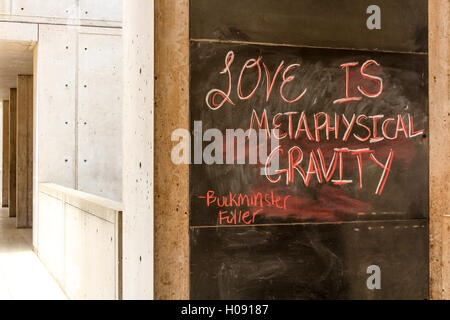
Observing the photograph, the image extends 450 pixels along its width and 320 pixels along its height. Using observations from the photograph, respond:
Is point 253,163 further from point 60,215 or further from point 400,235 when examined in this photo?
point 60,215

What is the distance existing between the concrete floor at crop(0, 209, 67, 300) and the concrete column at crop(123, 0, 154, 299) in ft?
10.1

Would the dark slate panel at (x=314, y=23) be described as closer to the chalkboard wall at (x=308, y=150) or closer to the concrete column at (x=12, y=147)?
the chalkboard wall at (x=308, y=150)

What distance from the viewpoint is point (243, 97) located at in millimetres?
3797

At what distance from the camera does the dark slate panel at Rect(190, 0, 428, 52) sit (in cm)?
374

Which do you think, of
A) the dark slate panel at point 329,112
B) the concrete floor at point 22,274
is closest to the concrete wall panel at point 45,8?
the concrete floor at point 22,274

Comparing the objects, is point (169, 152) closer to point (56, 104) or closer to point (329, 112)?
point (329, 112)

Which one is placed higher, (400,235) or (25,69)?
(25,69)

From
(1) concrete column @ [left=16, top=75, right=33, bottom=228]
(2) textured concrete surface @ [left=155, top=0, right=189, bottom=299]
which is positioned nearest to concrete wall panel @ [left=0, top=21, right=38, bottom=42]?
(1) concrete column @ [left=16, top=75, right=33, bottom=228]

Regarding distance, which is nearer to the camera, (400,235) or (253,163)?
(253,163)

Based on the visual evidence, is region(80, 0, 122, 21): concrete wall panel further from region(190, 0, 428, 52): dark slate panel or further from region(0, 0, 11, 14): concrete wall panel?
region(190, 0, 428, 52): dark slate panel

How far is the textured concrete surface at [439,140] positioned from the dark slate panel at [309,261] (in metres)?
0.09
